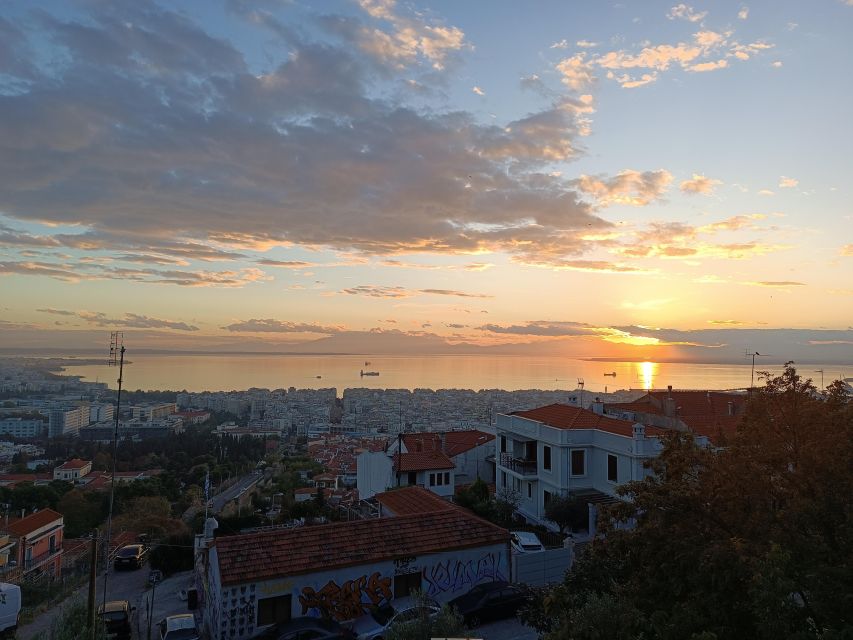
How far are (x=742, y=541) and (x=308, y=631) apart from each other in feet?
24.8

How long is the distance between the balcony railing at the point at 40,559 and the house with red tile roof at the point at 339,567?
1803 centimetres

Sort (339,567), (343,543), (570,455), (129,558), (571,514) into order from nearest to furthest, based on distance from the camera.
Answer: (339,567) → (343,543) → (129,558) → (571,514) → (570,455)

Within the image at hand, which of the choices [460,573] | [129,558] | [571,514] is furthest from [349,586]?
[571,514]

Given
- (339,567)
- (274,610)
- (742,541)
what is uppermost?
(742,541)

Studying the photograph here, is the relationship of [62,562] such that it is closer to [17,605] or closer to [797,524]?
[17,605]

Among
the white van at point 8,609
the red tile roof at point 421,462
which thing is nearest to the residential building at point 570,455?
the red tile roof at point 421,462

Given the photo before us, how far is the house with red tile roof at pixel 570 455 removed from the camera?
1975cm

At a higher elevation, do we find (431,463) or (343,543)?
(343,543)

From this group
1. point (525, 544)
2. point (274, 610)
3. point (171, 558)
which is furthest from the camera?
point (171, 558)

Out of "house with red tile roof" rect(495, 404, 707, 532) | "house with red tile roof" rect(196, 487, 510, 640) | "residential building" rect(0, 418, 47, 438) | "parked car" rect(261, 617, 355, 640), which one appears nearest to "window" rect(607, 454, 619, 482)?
"house with red tile roof" rect(495, 404, 707, 532)

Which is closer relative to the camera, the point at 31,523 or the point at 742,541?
the point at 742,541

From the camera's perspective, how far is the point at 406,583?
12.2 meters

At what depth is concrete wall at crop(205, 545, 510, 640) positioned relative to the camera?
1057 cm

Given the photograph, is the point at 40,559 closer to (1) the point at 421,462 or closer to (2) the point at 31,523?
(2) the point at 31,523
